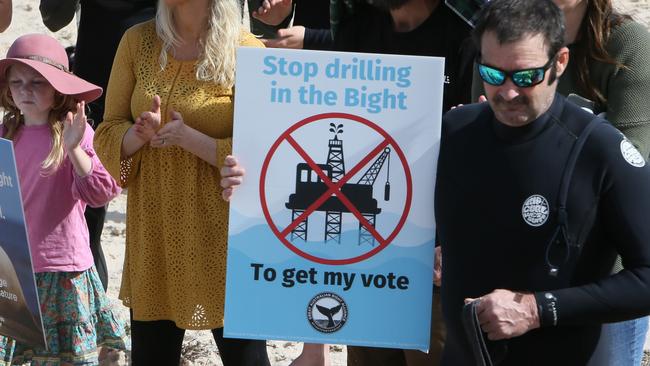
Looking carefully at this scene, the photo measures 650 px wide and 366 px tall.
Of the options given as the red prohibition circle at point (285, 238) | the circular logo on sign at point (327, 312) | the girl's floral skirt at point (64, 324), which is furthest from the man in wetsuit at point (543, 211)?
the girl's floral skirt at point (64, 324)

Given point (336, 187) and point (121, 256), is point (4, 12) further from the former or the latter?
point (121, 256)

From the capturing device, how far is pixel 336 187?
3.03 metres

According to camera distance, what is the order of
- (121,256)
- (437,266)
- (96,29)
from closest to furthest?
(437,266) < (96,29) < (121,256)

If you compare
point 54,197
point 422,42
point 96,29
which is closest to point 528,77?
point 422,42

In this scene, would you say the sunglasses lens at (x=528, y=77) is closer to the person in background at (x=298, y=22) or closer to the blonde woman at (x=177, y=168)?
the blonde woman at (x=177, y=168)

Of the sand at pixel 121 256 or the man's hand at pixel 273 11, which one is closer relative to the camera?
the man's hand at pixel 273 11

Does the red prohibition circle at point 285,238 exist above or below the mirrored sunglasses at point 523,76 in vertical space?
below

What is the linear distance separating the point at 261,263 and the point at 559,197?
91 centimetres

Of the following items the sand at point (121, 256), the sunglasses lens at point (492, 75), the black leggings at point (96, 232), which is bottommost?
the sand at point (121, 256)

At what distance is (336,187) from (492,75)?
0.62 m

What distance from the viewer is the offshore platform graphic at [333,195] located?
119 inches

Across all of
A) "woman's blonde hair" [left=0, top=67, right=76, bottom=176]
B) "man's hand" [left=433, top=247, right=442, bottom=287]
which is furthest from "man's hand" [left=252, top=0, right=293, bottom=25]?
"man's hand" [left=433, top=247, right=442, bottom=287]

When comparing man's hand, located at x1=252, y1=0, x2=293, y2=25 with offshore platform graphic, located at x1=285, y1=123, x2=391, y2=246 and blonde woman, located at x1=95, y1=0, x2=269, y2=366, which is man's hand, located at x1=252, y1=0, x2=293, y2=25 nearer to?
blonde woman, located at x1=95, y1=0, x2=269, y2=366

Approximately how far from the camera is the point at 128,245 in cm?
380
